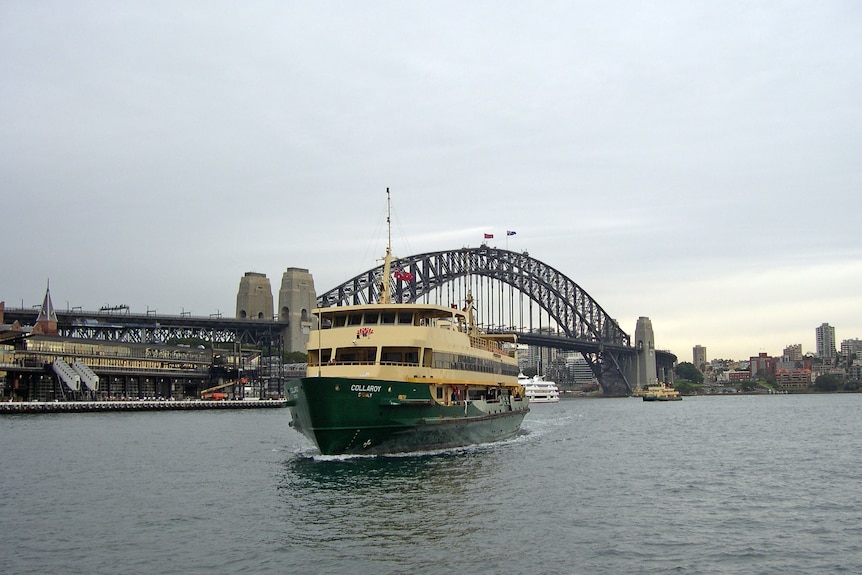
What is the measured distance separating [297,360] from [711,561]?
152 metres

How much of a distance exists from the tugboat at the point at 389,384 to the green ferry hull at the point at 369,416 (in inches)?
1.8

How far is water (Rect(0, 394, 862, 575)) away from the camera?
72.9ft

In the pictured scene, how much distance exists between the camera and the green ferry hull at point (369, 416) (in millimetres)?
39375

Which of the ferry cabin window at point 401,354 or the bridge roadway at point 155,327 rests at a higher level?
the bridge roadway at point 155,327

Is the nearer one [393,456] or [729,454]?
[393,456]

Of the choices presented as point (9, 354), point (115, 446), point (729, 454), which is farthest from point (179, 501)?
point (9, 354)

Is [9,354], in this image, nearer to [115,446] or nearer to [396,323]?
[115,446]

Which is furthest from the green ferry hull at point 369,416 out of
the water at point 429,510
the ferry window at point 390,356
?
the ferry window at point 390,356

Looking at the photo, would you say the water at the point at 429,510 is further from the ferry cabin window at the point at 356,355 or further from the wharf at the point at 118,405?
the wharf at the point at 118,405

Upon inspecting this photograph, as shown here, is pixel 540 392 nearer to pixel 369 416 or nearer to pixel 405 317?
pixel 405 317

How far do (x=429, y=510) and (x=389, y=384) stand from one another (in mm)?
12980

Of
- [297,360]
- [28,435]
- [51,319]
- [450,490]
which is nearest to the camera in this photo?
[450,490]

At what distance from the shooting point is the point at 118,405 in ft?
348

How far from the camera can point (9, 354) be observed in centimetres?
11019
